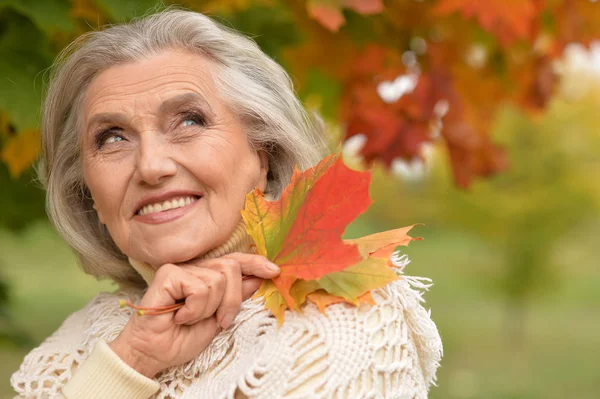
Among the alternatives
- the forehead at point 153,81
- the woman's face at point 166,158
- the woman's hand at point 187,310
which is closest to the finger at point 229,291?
the woman's hand at point 187,310

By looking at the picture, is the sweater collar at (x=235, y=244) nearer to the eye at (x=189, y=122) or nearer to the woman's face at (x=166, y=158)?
the woman's face at (x=166, y=158)

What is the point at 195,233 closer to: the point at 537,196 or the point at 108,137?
the point at 108,137

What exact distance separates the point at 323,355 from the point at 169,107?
2.65ft

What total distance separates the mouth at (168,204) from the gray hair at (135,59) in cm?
28

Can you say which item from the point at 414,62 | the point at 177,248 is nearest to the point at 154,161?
the point at 177,248

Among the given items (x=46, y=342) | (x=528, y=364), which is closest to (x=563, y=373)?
(x=528, y=364)

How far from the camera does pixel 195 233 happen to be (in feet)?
6.63

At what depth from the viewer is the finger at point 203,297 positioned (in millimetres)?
1870

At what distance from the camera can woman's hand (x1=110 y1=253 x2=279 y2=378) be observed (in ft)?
6.20

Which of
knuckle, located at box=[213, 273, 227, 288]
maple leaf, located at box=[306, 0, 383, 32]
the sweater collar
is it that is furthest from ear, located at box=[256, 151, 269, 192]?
maple leaf, located at box=[306, 0, 383, 32]

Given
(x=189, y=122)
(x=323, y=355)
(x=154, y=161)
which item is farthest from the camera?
(x=189, y=122)

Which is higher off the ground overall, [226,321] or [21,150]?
[21,150]

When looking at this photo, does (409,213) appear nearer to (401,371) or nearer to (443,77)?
(443,77)

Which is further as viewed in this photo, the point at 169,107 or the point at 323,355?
the point at 169,107
